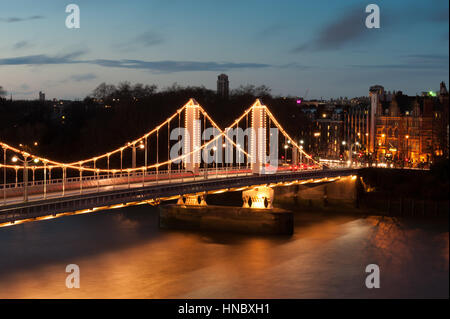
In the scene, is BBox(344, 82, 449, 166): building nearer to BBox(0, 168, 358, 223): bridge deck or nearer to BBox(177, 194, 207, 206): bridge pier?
BBox(0, 168, 358, 223): bridge deck

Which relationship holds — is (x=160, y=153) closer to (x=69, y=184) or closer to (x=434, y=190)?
(x=434, y=190)

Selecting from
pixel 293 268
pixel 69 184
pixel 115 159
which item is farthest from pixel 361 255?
pixel 115 159

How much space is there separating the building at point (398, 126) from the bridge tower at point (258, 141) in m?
17.5

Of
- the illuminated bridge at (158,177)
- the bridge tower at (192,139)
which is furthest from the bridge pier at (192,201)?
the bridge tower at (192,139)

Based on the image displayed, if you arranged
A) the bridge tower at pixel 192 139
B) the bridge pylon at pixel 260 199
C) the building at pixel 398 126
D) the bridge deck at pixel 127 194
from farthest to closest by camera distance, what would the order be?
the building at pixel 398 126 < the bridge tower at pixel 192 139 < the bridge pylon at pixel 260 199 < the bridge deck at pixel 127 194

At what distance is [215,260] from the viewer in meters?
28.9

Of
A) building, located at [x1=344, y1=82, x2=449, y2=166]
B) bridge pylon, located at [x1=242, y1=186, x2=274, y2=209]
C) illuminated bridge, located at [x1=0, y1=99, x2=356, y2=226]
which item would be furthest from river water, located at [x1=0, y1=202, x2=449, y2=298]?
building, located at [x1=344, y1=82, x2=449, y2=166]

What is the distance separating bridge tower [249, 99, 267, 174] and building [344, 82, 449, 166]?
57.3ft

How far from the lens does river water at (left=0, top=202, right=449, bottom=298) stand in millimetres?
24234

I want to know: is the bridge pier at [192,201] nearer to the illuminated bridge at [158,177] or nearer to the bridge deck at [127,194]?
the illuminated bridge at [158,177]

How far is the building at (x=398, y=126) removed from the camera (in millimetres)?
58188

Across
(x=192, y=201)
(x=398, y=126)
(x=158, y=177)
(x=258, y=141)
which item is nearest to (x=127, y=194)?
(x=158, y=177)

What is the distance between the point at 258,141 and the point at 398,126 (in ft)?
91.8
